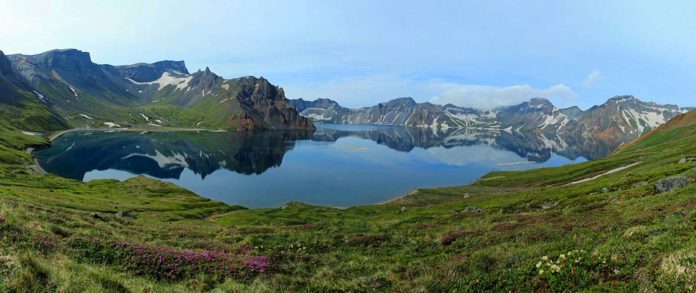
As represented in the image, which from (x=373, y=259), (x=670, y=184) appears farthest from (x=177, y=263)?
(x=670, y=184)

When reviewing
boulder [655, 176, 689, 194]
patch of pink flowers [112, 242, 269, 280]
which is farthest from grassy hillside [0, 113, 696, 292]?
boulder [655, 176, 689, 194]

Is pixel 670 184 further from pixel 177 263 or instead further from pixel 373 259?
pixel 177 263

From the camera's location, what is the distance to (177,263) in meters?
18.6

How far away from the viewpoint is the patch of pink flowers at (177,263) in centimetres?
1789

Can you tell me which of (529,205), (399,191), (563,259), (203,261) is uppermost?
(563,259)

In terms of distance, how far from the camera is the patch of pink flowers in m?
17.9

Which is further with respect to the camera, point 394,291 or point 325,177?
point 325,177

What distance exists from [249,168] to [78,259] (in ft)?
520

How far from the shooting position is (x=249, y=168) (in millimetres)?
172250

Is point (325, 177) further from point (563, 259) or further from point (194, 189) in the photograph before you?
point (563, 259)

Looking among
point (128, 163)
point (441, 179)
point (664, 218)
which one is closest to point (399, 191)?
point (441, 179)

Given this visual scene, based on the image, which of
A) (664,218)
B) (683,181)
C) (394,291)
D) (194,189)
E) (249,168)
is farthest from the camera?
(249,168)

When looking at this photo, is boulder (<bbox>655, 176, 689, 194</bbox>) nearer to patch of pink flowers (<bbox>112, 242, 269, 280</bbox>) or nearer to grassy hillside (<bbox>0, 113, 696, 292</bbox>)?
grassy hillside (<bbox>0, 113, 696, 292</bbox>)

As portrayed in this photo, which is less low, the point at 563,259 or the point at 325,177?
the point at 563,259
